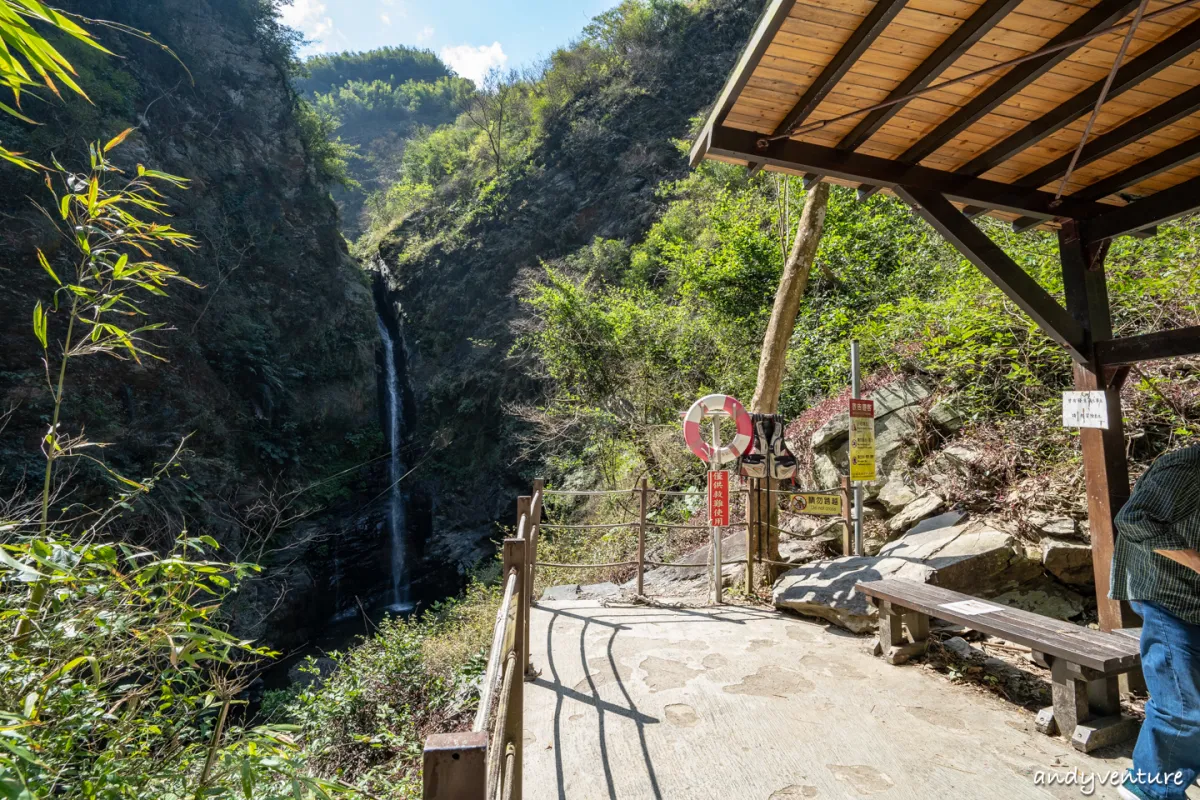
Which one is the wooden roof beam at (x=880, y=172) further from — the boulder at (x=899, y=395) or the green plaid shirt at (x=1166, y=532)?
the boulder at (x=899, y=395)

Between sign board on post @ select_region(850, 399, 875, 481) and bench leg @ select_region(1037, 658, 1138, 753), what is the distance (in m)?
2.33

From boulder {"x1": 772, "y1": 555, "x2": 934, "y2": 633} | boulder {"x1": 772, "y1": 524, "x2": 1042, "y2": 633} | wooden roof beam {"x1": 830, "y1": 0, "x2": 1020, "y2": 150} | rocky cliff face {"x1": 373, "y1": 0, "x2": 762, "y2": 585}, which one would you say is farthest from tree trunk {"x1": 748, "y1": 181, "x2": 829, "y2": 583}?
rocky cliff face {"x1": 373, "y1": 0, "x2": 762, "y2": 585}

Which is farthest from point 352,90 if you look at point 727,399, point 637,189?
point 727,399

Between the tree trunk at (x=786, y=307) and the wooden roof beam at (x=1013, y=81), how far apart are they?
10.5ft

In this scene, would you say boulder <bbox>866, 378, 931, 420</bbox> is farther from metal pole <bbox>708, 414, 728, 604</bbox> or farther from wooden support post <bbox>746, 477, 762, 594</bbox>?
metal pole <bbox>708, 414, 728, 604</bbox>

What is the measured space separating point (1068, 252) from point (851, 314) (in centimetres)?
659

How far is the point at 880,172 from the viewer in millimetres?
3072

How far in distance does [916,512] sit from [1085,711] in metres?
3.01

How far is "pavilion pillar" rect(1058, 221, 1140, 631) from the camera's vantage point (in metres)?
2.95

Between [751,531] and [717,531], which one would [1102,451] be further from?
[751,531]

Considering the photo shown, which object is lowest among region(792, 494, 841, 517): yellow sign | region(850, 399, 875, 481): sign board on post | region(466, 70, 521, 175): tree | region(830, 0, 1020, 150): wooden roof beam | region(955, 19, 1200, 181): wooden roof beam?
region(792, 494, 841, 517): yellow sign

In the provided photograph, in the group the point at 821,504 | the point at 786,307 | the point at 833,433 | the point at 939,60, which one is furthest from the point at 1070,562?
the point at 939,60

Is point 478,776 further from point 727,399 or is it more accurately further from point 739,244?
point 739,244

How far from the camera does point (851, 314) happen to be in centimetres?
962
